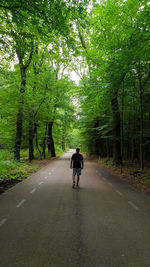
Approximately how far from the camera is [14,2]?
572 centimetres

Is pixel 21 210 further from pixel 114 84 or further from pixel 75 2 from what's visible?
pixel 114 84

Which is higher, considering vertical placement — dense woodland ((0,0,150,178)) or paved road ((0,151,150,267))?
dense woodland ((0,0,150,178))

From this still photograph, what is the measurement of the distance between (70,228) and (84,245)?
82cm

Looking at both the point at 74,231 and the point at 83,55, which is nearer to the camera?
the point at 74,231

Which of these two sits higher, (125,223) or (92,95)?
(92,95)

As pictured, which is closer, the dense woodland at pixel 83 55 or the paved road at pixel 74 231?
the paved road at pixel 74 231

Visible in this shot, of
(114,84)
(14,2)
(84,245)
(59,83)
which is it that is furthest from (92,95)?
(84,245)

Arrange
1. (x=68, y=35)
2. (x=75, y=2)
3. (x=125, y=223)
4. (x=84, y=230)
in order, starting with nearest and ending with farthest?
(x=84, y=230) < (x=125, y=223) < (x=75, y=2) < (x=68, y=35)

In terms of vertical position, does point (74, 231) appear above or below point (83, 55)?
below

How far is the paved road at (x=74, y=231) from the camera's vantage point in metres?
2.88

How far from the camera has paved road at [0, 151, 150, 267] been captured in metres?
2.88

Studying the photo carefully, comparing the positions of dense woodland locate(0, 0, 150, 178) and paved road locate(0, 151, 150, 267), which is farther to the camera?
dense woodland locate(0, 0, 150, 178)

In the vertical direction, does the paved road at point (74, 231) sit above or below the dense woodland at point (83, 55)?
below

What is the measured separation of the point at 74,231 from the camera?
12.7ft
